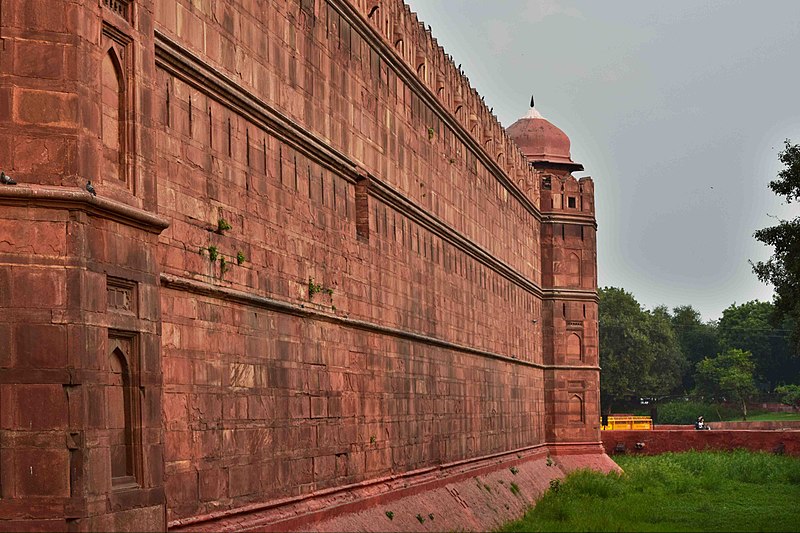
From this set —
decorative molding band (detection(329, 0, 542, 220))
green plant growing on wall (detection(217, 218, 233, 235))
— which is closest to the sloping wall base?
green plant growing on wall (detection(217, 218, 233, 235))

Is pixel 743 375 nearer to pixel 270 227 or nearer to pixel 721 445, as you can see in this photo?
pixel 721 445

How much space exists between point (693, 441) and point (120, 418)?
32303 millimetres

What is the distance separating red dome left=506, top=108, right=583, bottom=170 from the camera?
36.7 meters

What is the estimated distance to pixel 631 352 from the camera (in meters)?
71.1

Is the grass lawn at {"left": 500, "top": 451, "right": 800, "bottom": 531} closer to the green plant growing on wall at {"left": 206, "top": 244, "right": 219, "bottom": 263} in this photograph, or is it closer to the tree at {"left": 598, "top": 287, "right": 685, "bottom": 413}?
the green plant growing on wall at {"left": 206, "top": 244, "right": 219, "bottom": 263}

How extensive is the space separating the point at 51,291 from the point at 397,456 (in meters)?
10.1

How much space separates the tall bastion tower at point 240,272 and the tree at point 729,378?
50.1 metres

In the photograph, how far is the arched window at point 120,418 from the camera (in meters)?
9.44

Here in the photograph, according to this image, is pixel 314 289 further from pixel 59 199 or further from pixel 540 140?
pixel 540 140

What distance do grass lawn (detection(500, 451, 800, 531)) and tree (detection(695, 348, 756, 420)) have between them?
117 ft

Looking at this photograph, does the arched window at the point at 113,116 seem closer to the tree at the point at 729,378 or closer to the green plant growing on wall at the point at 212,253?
the green plant growing on wall at the point at 212,253

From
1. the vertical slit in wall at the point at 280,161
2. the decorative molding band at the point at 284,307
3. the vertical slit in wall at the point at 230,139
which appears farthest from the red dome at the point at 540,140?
the vertical slit in wall at the point at 230,139

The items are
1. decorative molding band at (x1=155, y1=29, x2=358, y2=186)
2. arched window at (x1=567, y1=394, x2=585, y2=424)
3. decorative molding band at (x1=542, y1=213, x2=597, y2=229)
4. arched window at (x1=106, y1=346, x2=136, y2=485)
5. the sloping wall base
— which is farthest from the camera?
decorative molding band at (x1=542, y1=213, x2=597, y2=229)

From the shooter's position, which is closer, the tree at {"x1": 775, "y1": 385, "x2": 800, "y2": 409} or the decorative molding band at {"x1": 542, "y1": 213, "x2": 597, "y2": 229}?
the decorative molding band at {"x1": 542, "y1": 213, "x2": 597, "y2": 229}
